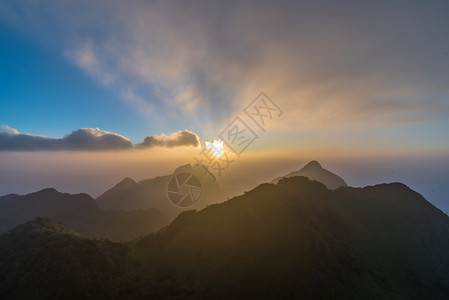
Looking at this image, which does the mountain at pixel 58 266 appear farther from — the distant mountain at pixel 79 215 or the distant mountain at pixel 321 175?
the distant mountain at pixel 321 175

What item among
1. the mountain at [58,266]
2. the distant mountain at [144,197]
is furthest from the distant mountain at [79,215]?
the mountain at [58,266]

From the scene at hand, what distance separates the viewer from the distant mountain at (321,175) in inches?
5531

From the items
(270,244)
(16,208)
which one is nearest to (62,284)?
(270,244)

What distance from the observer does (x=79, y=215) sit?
84.2 metres

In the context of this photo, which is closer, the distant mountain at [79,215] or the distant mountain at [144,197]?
the distant mountain at [79,215]

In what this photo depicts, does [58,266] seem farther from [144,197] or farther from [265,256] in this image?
[144,197]

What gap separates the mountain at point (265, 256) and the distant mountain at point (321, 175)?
296ft

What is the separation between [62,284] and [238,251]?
25.0m

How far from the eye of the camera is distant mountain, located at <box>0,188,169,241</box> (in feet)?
257

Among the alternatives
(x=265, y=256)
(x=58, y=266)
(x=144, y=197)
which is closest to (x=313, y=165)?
(x=144, y=197)

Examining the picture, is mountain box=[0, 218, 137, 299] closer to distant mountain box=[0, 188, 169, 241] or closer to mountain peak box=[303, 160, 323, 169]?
distant mountain box=[0, 188, 169, 241]

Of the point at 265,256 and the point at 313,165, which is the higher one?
the point at 313,165

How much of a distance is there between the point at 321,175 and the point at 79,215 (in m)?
A: 166

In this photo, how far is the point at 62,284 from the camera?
74.5 ft
